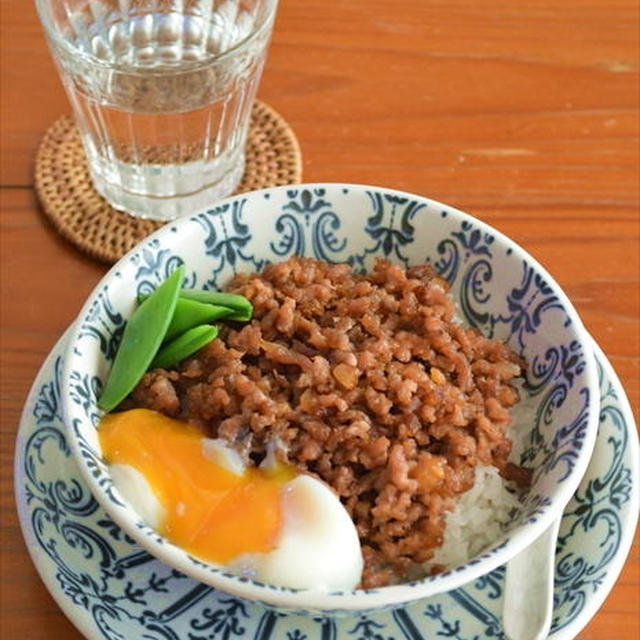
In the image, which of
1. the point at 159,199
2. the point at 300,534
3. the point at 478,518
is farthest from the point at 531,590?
the point at 159,199

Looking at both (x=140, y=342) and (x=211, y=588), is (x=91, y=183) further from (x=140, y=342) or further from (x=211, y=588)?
(x=211, y=588)

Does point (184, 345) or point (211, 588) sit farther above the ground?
point (184, 345)

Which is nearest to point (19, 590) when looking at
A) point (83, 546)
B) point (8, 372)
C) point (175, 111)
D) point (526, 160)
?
point (83, 546)

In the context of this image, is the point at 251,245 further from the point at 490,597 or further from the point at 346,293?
the point at 490,597

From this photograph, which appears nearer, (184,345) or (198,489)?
(198,489)

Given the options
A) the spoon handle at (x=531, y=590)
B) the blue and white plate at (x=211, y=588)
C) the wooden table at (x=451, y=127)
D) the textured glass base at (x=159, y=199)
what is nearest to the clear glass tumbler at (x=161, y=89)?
the textured glass base at (x=159, y=199)

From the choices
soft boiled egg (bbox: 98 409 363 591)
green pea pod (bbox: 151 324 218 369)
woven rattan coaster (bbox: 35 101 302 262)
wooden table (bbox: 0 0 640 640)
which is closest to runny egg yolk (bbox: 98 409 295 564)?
soft boiled egg (bbox: 98 409 363 591)

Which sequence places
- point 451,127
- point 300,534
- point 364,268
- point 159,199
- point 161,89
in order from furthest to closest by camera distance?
point 451,127 → point 159,199 → point 161,89 → point 364,268 → point 300,534
